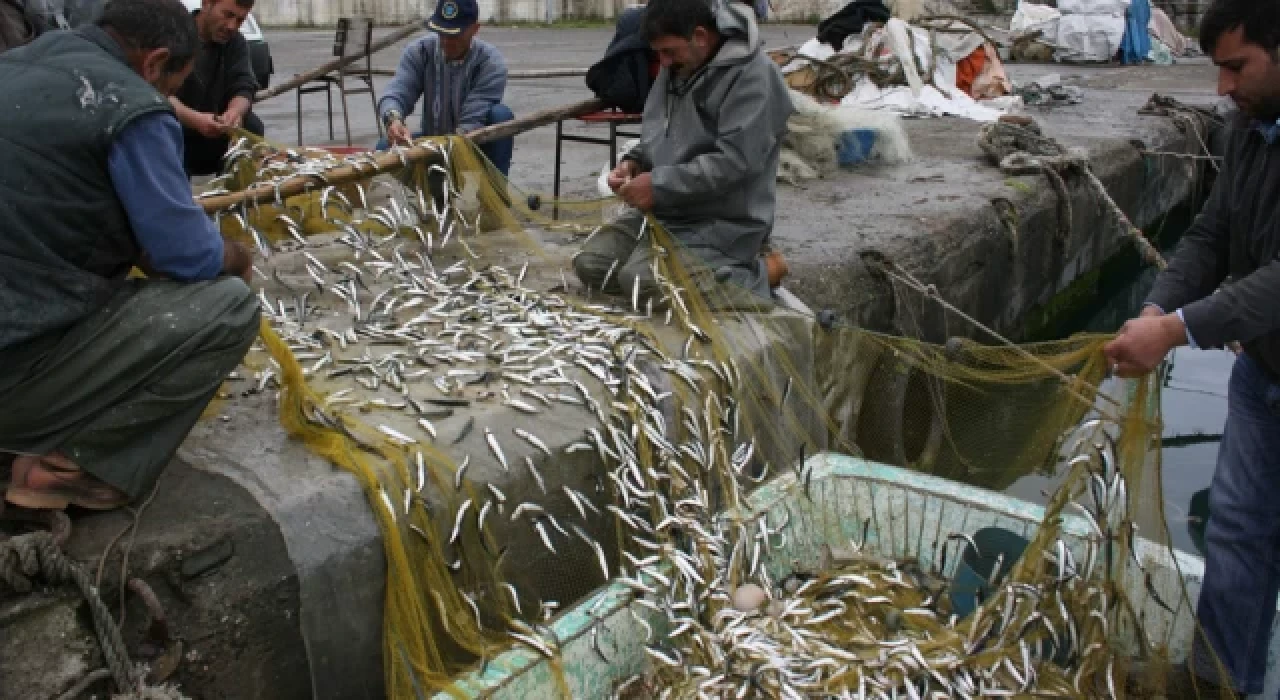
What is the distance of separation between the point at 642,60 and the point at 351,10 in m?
33.3

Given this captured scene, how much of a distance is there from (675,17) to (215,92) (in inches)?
128

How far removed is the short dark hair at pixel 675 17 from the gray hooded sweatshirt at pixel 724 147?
Result: 0.45 ft

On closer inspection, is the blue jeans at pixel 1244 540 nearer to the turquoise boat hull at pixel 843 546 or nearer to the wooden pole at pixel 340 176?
the turquoise boat hull at pixel 843 546

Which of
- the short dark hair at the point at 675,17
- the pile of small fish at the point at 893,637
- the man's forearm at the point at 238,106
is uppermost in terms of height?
the short dark hair at the point at 675,17


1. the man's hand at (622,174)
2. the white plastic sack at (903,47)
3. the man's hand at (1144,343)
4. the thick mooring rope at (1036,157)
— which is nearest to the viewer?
Result: the man's hand at (1144,343)

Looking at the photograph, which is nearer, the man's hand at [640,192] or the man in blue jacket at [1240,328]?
the man in blue jacket at [1240,328]

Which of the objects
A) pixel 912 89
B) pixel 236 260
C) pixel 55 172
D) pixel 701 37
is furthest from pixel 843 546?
pixel 912 89

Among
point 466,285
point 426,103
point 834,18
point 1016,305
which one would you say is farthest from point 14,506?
point 834,18

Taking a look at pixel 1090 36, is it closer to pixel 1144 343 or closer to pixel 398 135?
pixel 398 135

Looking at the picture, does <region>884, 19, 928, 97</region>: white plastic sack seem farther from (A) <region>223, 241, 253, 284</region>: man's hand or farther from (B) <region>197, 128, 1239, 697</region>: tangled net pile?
Result: (A) <region>223, 241, 253, 284</region>: man's hand

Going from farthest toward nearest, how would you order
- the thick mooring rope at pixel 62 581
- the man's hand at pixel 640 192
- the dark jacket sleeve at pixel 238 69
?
the dark jacket sleeve at pixel 238 69
the man's hand at pixel 640 192
the thick mooring rope at pixel 62 581

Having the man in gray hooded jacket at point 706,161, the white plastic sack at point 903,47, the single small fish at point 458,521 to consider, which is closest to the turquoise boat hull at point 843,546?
the single small fish at point 458,521

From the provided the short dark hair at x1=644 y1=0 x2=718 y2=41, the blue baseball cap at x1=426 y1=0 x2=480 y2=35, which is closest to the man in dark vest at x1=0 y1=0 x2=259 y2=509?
the short dark hair at x1=644 y1=0 x2=718 y2=41

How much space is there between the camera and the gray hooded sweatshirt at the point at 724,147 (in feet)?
18.4
